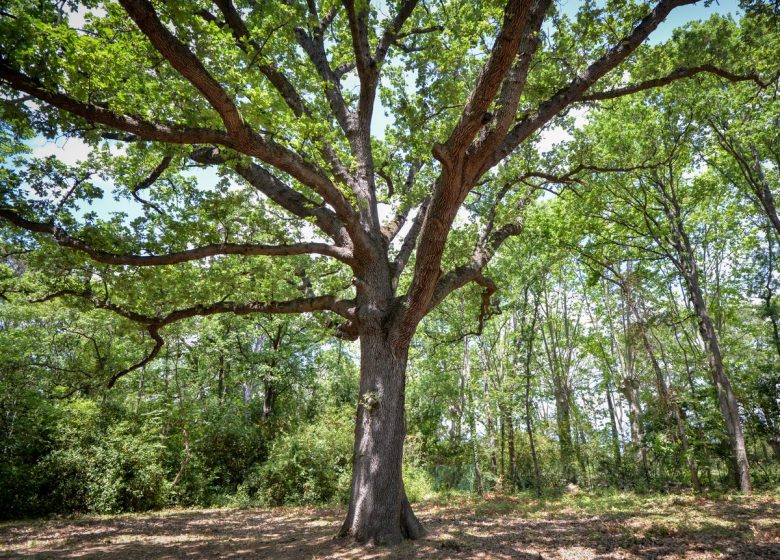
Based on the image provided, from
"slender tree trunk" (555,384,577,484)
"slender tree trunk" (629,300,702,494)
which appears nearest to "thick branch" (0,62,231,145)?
"slender tree trunk" (629,300,702,494)

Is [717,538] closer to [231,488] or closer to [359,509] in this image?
[359,509]

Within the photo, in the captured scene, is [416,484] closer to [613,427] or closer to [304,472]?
[304,472]

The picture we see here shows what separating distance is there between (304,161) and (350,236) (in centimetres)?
125

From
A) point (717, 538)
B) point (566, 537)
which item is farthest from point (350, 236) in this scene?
point (717, 538)

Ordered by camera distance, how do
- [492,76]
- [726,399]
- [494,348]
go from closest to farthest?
[492,76], [726,399], [494,348]

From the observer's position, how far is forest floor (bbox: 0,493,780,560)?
15.1 ft

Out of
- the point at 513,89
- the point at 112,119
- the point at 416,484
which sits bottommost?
the point at 416,484

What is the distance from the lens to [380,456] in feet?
16.9

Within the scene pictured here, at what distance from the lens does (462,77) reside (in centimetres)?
701

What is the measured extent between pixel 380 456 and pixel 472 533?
203cm

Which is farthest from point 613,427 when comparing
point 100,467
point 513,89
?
point 100,467

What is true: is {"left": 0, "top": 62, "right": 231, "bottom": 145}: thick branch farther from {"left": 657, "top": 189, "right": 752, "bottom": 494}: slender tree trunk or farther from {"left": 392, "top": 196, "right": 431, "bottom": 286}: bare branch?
{"left": 657, "top": 189, "right": 752, "bottom": 494}: slender tree trunk

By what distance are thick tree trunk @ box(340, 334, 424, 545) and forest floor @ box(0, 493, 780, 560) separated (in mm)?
250

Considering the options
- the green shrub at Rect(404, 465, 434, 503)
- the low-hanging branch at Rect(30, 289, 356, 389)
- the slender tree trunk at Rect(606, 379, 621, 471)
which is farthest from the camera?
the slender tree trunk at Rect(606, 379, 621, 471)
